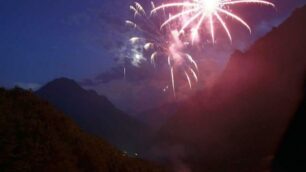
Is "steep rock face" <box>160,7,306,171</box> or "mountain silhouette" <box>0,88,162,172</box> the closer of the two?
"mountain silhouette" <box>0,88,162,172</box>

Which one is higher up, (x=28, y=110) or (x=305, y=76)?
(x=305, y=76)

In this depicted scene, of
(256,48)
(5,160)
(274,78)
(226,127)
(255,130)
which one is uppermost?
(256,48)

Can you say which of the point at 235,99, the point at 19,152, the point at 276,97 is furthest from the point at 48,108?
the point at 235,99

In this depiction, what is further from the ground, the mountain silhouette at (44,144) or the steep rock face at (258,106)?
the steep rock face at (258,106)

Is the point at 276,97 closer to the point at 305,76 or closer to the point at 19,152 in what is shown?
the point at 305,76

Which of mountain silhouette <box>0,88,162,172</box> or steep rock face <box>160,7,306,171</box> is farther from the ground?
steep rock face <box>160,7,306,171</box>
